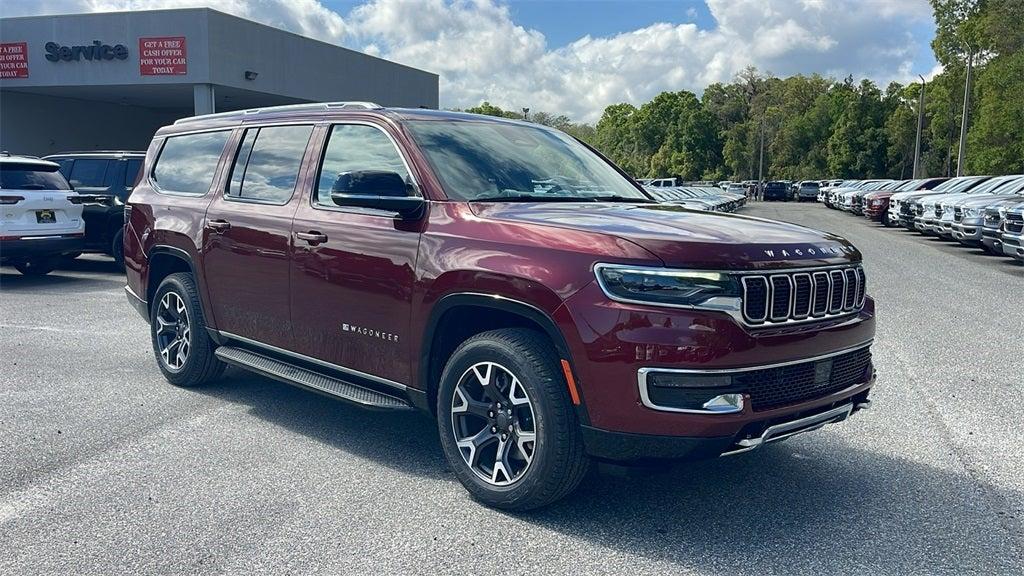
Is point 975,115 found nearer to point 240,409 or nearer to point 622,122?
point 240,409

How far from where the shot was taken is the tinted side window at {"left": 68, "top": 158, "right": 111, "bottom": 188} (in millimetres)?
13227

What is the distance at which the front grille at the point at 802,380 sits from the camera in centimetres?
355

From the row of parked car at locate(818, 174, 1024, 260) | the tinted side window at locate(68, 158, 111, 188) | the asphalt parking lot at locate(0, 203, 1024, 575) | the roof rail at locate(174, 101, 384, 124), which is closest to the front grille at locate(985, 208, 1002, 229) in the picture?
the row of parked car at locate(818, 174, 1024, 260)

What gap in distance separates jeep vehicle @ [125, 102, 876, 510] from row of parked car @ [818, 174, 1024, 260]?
1214 centimetres

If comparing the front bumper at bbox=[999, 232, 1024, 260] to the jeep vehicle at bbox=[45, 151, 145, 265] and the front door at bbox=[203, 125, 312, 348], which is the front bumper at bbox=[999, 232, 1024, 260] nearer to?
the front door at bbox=[203, 125, 312, 348]

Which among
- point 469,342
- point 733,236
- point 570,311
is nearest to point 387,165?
point 469,342

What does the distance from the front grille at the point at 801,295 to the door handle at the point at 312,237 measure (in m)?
2.40

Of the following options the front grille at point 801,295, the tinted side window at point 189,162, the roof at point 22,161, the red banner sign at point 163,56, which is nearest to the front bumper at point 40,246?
the roof at point 22,161

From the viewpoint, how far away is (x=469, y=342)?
4.02 m

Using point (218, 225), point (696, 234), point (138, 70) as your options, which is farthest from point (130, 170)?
point (138, 70)

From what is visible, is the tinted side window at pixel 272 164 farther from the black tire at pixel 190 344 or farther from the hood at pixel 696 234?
the hood at pixel 696 234

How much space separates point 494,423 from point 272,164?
2.49 metres

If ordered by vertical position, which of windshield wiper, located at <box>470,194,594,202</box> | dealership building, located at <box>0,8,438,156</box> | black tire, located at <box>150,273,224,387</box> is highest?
dealership building, located at <box>0,8,438,156</box>

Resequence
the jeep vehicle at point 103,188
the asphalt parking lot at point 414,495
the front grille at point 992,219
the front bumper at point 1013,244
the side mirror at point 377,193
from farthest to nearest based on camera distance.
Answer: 1. the front grille at point 992,219
2. the front bumper at point 1013,244
3. the jeep vehicle at point 103,188
4. the side mirror at point 377,193
5. the asphalt parking lot at point 414,495
